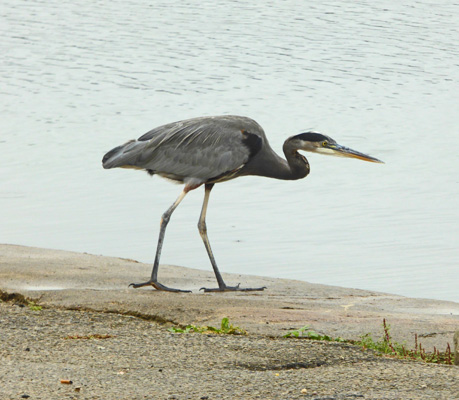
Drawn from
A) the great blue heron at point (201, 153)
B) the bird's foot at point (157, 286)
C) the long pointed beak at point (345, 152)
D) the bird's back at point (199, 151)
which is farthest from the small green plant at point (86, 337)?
the long pointed beak at point (345, 152)

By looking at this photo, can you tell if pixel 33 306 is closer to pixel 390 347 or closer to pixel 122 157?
pixel 122 157

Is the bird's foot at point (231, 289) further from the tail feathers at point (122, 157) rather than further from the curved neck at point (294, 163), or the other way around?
the tail feathers at point (122, 157)

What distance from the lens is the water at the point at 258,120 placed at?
12.0 m

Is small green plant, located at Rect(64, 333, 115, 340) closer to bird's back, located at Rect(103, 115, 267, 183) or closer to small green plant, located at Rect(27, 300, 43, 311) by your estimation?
small green plant, located at Rect(27, 300, 43, 311)

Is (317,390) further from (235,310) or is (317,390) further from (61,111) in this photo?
(61,111)

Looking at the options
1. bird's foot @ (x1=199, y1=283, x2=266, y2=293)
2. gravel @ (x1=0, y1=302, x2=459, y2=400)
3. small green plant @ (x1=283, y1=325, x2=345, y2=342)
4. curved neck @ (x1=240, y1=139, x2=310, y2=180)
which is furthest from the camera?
curved neck @ (x1=240, y1=139, x2=310, y2=180)

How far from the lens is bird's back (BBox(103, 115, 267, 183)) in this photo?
9.28 metres

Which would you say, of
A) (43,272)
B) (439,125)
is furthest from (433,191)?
(43,272)

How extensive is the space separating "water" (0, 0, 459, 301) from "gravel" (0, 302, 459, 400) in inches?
172

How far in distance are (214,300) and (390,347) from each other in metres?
1.96

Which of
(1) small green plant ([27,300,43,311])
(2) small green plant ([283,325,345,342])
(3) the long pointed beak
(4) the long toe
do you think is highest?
(3) the long pointed beak

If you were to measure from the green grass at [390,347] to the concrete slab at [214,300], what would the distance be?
135mm

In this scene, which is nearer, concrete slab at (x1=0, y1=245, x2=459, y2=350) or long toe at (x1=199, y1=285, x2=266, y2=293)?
concrete slab at (x1=0, y1=245, x2=459, y2=350)

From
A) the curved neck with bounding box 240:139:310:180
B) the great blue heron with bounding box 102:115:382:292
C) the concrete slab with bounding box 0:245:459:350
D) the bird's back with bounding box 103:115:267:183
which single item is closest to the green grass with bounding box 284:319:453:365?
the concrete slab with bounding box 0:245:459:350
